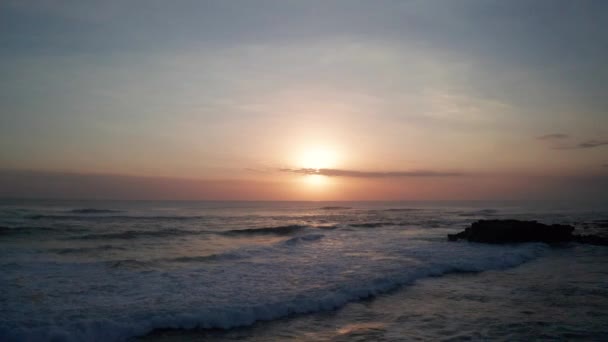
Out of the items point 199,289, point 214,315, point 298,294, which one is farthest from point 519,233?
point 214,315

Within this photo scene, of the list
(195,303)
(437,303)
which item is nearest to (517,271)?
(437,303)

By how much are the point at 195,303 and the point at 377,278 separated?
620 centimetres

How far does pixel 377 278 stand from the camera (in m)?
13.4

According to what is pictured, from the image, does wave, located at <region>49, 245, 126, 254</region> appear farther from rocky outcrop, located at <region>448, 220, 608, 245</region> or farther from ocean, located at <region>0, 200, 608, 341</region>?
rocky outcrop, located at <region>448, 220, 608, 245</region>

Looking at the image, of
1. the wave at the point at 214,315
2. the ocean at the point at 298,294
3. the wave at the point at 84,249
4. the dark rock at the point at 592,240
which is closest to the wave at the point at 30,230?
the ocean at the point at 298,294

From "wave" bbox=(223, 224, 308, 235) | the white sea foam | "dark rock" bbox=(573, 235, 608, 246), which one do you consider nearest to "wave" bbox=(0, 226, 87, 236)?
"wave" bbox=(223, 224, 308, 235)

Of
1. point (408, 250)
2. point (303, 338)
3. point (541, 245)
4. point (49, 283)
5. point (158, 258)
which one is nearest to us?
point (303, 338)

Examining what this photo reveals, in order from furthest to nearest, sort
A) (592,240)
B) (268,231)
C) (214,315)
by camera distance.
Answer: (268,231)
(592,240)
(214,315)

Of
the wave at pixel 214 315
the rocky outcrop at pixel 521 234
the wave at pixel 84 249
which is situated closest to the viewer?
the wave at pixel 214 315

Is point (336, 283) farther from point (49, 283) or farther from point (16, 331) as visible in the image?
point (49, 283)

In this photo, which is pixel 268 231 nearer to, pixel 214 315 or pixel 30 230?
pixel 30 230

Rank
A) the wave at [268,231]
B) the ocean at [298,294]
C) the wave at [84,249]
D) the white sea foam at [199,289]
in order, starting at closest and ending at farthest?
the ocean at [298,294], the white sea foam at [199,289], the wave at [84,249], the wave at [268,231]

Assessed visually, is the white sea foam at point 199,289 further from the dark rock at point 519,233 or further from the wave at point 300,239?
the dark rock at point 519,233

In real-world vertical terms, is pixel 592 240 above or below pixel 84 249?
above
